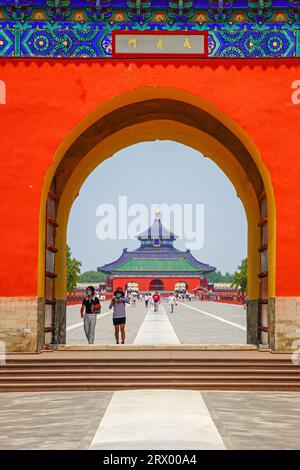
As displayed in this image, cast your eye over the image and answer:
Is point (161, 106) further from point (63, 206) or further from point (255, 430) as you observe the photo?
point (255, 430)

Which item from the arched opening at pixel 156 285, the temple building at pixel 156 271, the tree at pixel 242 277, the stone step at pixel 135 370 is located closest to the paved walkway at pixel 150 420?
the stone step at pixel 135 370

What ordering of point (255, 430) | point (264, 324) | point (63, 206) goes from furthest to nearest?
point (63, 206)
point (264, 324)
point (255, 430)

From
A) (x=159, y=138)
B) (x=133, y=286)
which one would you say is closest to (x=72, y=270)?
(x=133, y=286)

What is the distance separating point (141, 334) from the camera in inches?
798

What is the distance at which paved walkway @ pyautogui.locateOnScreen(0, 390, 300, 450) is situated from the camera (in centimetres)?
718

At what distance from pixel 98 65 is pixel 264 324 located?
5.30m

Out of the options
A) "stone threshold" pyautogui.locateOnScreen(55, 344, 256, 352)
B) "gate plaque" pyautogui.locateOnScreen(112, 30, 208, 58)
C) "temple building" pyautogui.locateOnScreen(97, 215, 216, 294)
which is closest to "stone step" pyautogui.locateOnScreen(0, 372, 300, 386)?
"stone threshold" pyautogui.locateOnScreen(55, 344, 256, 352)

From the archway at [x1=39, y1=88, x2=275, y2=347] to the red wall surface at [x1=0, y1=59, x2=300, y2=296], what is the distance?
1350 millimetres

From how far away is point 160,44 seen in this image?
12352 mm

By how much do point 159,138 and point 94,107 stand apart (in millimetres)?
3868

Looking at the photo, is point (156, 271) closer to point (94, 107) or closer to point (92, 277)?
point (92, 277)

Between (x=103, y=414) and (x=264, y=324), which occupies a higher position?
(x=264, y=324)
